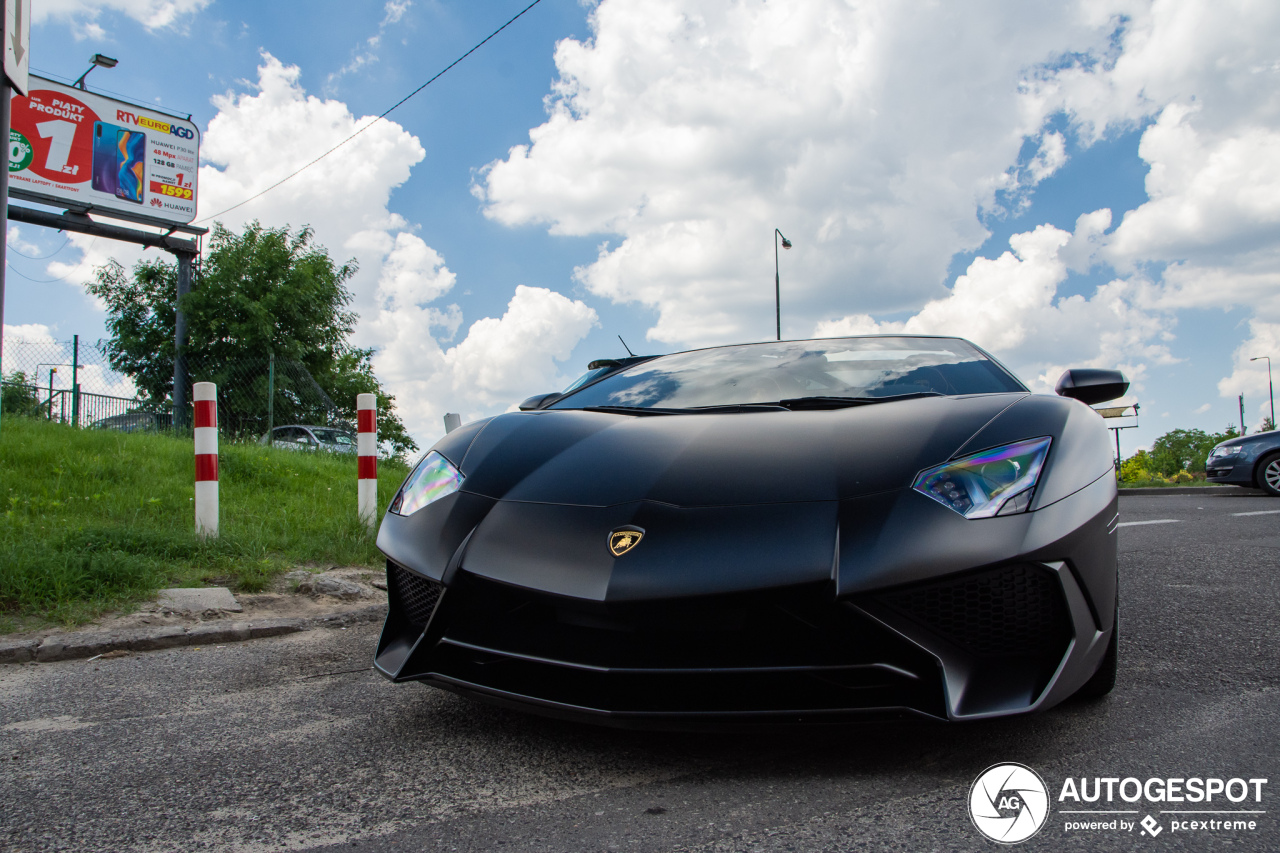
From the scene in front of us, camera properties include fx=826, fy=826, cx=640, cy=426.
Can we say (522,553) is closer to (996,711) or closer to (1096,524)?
(996,711)

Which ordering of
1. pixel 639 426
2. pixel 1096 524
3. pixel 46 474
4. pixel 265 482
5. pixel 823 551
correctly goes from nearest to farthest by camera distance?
pixel 823 551, pixel 1096 524, pixel 639 426, pixel 46 474, pixel 265 482

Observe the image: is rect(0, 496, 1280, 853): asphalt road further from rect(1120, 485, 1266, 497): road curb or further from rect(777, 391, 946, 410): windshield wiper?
rect(1120, 485, 1266, 497): road curb

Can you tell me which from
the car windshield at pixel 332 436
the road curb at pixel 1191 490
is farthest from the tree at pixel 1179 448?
the car windshield at pixel 332 436

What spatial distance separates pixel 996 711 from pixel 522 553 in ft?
3.29

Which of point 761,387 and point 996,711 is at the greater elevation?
point 761,387

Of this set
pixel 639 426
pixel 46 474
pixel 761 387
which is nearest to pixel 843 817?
pixel 639 426

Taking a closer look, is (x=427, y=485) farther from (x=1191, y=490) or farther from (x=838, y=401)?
(x=1191, y=490)

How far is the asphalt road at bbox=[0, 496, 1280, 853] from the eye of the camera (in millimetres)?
1482

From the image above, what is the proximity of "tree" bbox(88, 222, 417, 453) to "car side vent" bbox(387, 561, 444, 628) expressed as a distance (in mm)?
19315

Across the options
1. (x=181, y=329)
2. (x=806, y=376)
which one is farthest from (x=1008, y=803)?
(x=181, y=329)

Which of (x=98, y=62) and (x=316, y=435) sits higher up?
(x=98, y=62)

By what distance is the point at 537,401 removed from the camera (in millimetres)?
3012

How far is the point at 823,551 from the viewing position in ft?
5.35

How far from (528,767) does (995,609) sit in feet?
3.40
